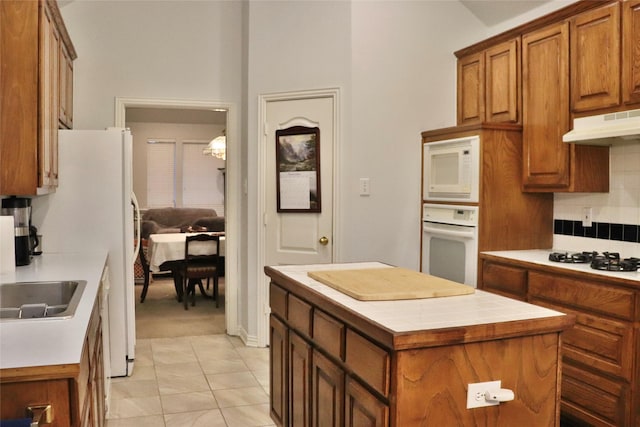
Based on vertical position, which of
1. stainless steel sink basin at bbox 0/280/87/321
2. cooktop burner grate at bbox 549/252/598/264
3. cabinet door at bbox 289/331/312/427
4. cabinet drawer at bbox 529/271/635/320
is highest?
cooktop burner grate at bbox 549/252/598/264

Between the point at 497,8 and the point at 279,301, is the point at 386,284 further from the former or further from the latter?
the point at 497,8

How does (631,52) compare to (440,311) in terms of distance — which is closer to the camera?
(440,311)

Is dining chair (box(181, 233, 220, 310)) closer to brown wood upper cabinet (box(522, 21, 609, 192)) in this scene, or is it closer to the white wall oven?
Result: the white wall oven

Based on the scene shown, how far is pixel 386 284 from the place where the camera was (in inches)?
88.2

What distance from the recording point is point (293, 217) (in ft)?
15.1

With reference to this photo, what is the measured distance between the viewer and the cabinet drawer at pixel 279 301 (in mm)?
2598

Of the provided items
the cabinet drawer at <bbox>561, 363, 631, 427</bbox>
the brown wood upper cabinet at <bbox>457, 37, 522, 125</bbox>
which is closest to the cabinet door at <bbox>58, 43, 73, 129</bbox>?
the brown wood upper cabinet at <bbox>457, 37, 522, 125</bbox>

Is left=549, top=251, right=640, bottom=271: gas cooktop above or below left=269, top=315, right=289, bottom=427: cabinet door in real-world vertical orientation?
above

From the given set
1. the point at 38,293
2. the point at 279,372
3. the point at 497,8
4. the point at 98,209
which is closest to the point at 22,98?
the point at 38,293

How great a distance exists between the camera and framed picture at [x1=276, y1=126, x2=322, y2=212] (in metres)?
4.52

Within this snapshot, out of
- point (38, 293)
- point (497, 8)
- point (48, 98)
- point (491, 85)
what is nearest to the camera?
point (38, 293)

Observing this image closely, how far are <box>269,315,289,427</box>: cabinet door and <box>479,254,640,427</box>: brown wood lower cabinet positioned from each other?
1.60 meters

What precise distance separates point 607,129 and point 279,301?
207 cm

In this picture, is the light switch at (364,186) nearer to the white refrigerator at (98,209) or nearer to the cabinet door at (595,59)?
the cabinet door at (595,59)
